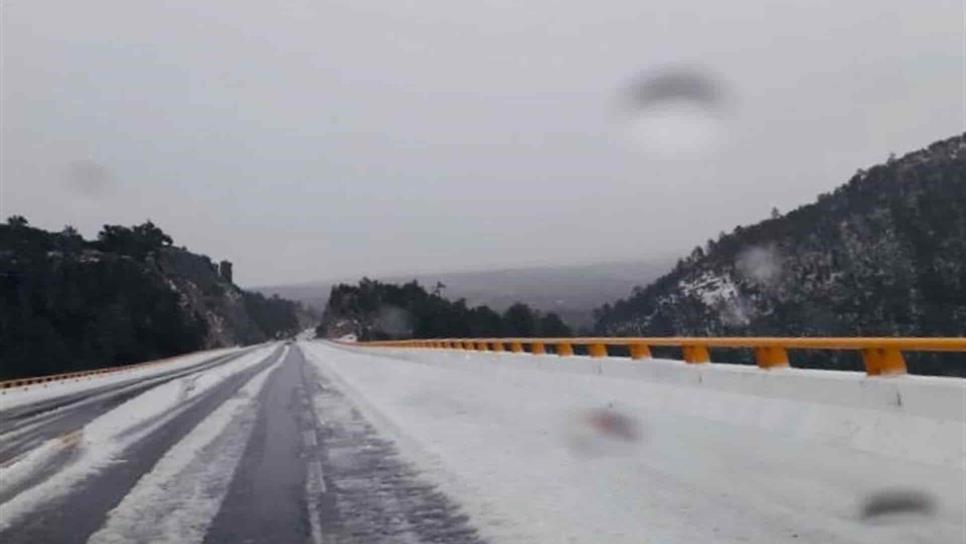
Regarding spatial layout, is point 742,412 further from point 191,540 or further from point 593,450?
point 191,540

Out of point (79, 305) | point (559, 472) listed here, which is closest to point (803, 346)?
point (559, 472)

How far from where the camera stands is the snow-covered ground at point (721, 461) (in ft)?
25.5

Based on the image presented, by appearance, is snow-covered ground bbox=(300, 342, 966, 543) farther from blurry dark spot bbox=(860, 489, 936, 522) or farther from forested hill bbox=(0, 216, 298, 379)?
forested hill bbox=(0, 216, 298, 379)

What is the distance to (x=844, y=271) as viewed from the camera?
205 ft

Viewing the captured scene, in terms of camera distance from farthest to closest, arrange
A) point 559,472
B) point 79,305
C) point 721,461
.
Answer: point 79,305
point 721,461
point 559,472

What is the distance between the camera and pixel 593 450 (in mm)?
12562

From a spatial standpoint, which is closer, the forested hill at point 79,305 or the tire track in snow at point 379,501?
the tire track in snow at point 379,501

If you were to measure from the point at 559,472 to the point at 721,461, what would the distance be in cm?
161

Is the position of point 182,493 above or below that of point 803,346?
below

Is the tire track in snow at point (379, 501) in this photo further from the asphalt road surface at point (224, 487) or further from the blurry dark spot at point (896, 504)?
the blurry dark spot at point (896, 504)

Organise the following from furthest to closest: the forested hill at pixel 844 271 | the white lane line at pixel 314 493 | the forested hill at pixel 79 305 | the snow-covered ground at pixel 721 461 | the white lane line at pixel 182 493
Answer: the forested hill at pixel 79 305 < the forested hill at pixel 844 271 < the white lane line at pixel 182 493 < the white lane line at pixel 314 493 < the snow-covered ground at pixel 721 461

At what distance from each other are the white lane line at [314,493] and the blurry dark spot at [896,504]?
397 centimetres

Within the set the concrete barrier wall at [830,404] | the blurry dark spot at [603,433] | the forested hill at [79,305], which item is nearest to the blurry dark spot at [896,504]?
the concrete barrier wall at [830,404]

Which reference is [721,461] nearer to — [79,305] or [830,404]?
[830,404]
